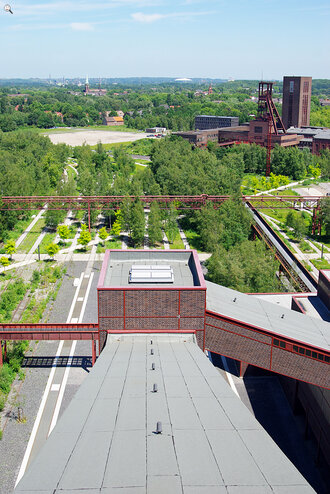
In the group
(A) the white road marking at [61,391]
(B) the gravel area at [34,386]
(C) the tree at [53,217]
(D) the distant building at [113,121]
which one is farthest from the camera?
(D) the distant building at [113,121]

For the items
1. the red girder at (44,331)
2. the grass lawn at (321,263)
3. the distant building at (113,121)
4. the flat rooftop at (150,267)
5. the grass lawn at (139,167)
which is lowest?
the grass lawn at (321,263)

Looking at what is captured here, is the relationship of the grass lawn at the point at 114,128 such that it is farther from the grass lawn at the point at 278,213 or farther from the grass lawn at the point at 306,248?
the grass lawn at the point at 306,248

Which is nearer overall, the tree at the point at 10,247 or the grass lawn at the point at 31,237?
the tree at the point at 10,247

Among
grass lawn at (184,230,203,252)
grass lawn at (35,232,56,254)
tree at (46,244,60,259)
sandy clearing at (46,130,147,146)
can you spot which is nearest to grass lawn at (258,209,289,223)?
grass lawn at (184,230,203,252)

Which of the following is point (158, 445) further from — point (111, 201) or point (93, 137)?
point (93, 137)

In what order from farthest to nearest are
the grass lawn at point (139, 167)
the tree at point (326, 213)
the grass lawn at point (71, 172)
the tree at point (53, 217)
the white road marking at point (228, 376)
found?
1. the grass lawn at point (139, 167)
2. the grass lawn at point (71, 172)
3. the tree at point (53, 217)
4. the tree at point (326, 213)
5. the white road marking at point (228, 376)

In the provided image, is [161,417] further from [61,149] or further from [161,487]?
[61,149]

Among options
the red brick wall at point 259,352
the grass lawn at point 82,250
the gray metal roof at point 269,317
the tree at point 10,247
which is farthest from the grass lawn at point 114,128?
the red brick wall at point 259,352

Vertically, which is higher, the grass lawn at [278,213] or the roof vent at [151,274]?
the roof vent at [151,274]
